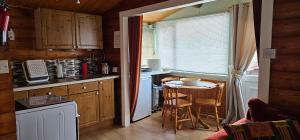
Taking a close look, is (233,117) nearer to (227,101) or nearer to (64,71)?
(227,101)

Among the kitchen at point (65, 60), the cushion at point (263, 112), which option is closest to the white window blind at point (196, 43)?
the kitchen at point (65, 60)

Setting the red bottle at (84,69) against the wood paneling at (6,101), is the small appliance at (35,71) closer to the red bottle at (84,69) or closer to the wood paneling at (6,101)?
the red bottle at (84,69)

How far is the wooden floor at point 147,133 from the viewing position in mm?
3324

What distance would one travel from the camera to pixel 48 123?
197cm

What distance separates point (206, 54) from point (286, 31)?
2.21 metres

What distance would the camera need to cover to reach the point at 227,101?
3.85 m

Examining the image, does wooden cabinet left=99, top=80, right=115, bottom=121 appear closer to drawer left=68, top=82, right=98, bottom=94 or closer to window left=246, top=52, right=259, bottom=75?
drawer left=68, top=82, right=98, bottom=94

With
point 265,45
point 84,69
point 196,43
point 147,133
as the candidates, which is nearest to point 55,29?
point 84,69

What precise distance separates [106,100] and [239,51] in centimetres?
236

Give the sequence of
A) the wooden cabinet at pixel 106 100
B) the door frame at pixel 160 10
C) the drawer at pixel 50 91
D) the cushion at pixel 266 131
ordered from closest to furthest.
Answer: the cushion at pixel 266 131
the door frame at pixel 160 10
the drawer at pixel 50 91
the wooden cabinet at pixel 106 100

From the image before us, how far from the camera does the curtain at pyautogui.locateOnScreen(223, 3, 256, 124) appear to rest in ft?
11.4

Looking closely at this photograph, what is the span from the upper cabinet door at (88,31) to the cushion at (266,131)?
9.22 feet

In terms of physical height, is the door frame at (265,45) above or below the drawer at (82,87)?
above

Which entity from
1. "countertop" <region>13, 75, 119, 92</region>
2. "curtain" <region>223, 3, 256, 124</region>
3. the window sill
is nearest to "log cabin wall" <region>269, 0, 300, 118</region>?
"curtain" <region>223, 3, 256, 124</region>
